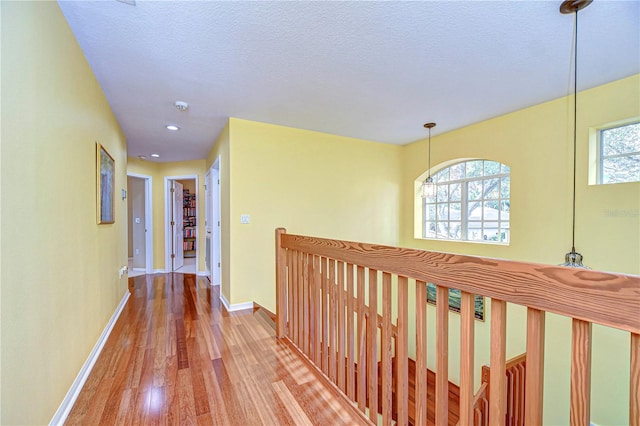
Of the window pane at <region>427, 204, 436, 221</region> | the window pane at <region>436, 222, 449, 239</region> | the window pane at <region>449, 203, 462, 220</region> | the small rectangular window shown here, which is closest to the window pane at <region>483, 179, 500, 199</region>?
the window pane at <region>449, 203, 462, 220</region>

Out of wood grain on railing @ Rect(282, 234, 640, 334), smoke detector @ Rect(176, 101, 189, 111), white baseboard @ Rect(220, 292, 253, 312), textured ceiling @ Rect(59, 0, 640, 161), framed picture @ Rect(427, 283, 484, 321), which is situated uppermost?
textured ceiling @ Rect(59, 0, 640, 161)

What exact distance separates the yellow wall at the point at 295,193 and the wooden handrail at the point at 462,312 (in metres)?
1.52

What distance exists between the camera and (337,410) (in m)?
1.51

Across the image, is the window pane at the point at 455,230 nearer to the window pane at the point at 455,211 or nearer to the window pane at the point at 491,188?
the window pane at the point at 455,211

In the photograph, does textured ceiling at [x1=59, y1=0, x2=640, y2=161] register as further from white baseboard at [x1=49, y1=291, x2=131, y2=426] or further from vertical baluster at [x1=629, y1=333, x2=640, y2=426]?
white baseboard at [x1=49, y1=291, x2=131, y2=426]

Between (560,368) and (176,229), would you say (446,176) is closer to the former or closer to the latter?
Result: (560,368)

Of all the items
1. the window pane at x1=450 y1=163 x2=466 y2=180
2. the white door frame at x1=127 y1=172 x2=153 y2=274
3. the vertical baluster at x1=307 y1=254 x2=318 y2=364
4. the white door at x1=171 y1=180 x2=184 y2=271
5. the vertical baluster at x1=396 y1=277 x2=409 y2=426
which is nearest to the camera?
the vertical baluster at x1=396 y1=277 x2=409 y2=426

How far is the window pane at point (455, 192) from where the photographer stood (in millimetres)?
3975

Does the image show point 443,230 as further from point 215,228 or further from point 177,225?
point 177,225

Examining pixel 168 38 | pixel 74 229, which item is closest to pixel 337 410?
pixel 74 229

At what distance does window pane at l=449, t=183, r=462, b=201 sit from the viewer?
3975mm

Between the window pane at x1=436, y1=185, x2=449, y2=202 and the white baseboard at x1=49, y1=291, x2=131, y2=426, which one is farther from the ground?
the window pane at x1=436, y1=185, x2=449, y2=202

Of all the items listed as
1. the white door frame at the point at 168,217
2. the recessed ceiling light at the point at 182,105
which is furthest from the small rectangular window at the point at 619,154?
the white door frame at the point at 168,217

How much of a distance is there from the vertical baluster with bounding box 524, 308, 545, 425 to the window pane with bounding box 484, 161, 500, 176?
329 centimetres
